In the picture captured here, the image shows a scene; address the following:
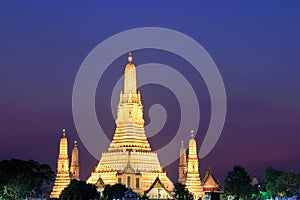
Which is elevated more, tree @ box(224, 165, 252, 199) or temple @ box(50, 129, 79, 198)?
temple @ box(50, 129, 79, 198)

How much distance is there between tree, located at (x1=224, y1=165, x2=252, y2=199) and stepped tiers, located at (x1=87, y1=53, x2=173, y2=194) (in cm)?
2862

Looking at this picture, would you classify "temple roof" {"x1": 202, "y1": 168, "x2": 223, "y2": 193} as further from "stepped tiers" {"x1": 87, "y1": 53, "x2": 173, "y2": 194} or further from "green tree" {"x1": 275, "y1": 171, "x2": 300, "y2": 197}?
"green tree" {"x1": 275, "y1": 171, "x2": 300, "y2": 197}

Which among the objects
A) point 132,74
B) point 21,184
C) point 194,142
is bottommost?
point 21,184

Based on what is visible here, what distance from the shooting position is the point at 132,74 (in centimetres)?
13038

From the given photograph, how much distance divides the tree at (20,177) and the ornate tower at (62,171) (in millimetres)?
31705

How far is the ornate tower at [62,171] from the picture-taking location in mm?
125062

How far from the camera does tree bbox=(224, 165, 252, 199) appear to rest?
95.9 meters

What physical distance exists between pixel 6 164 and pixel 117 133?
42113 millimetres

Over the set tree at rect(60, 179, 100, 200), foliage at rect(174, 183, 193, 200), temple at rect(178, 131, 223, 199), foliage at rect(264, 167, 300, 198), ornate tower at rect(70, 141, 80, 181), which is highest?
ornate tower at rect(70, 141, 80, 181)

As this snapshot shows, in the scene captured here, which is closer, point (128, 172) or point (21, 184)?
point (21, 184)

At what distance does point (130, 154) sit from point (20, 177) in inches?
1679

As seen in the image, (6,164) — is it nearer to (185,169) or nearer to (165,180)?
(165,180)

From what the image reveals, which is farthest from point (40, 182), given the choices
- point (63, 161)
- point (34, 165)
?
point (63, 161)

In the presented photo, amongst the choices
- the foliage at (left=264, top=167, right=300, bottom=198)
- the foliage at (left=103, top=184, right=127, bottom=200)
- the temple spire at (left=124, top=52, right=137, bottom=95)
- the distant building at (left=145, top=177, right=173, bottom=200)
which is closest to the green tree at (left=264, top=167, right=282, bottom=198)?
the foliage at (left=264, top=167, right=300, bottom=198)
